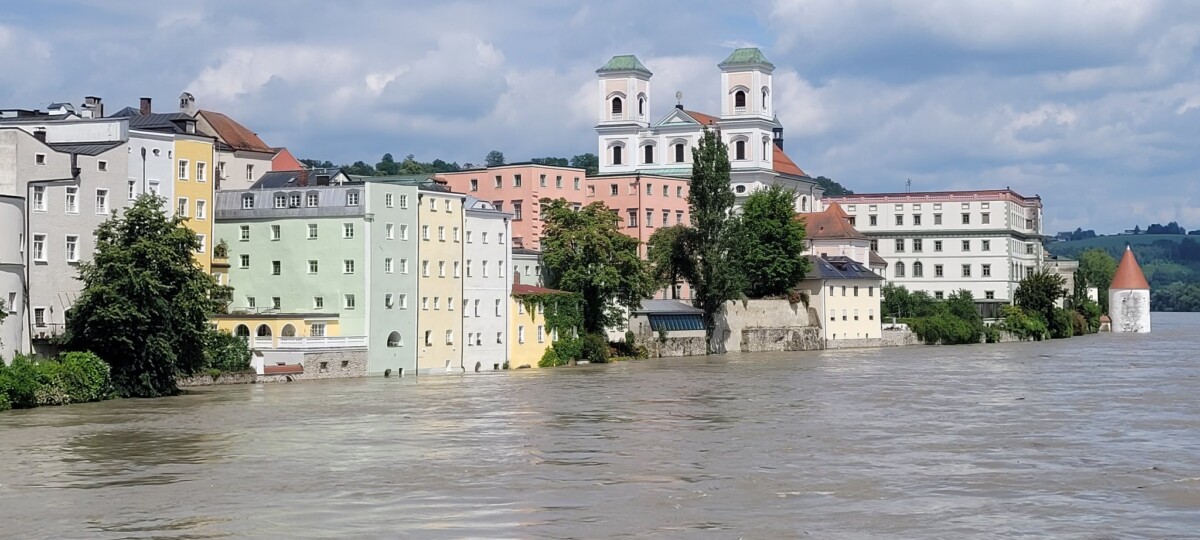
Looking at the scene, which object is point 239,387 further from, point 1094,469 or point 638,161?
point 638,161

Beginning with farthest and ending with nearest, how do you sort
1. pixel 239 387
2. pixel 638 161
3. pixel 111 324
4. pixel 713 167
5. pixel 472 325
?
pixel 638 161 → pixel 713 167 → pixel 472 325 → pixel 239 387 → pixel 111 324

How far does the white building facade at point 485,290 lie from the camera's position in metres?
77.9

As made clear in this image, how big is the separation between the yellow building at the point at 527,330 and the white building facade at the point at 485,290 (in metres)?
0.43

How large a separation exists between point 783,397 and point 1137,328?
3748 inches

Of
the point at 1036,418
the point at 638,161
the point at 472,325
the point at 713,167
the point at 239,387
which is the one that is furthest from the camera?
the point at 638,161

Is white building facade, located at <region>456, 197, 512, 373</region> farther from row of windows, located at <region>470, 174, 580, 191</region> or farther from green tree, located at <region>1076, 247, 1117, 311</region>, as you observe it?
green tree, located at <region>1076, 247, 1117, 311</region>

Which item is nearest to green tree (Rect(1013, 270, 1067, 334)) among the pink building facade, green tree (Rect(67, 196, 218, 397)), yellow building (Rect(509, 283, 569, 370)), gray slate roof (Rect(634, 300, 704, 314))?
gray slate roof (Rect(634, 300, 704, 314))

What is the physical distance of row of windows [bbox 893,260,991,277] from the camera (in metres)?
145

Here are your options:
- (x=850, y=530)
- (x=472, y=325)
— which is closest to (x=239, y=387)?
(x=472, y=325)

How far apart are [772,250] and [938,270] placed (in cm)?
4379

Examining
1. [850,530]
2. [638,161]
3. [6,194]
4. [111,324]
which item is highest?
[638,161]

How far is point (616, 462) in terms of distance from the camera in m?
35.5

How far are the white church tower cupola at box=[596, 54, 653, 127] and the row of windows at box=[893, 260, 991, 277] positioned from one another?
29.2 metres

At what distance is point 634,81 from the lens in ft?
434
